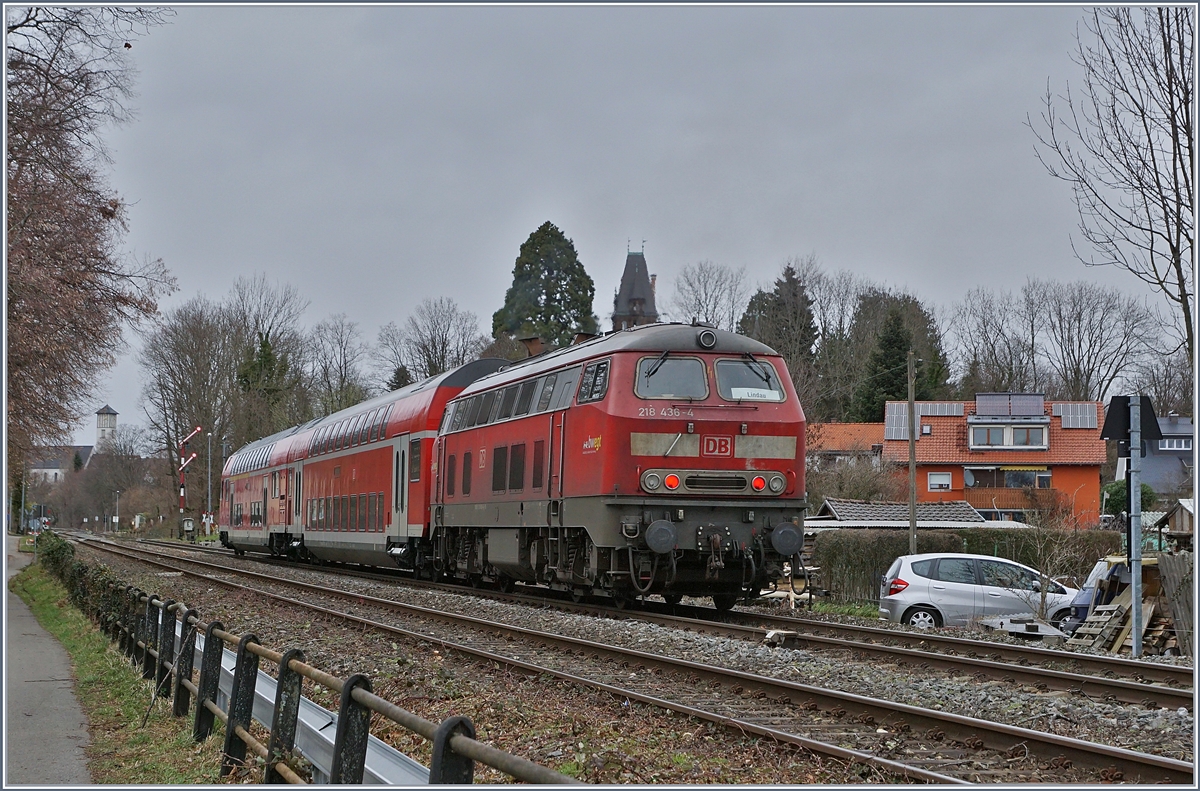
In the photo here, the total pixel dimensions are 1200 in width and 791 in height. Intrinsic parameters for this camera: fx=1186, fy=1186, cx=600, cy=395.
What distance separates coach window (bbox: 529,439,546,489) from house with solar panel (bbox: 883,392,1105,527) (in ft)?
145

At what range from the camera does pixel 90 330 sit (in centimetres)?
1673

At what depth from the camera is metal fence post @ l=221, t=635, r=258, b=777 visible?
7672 mm

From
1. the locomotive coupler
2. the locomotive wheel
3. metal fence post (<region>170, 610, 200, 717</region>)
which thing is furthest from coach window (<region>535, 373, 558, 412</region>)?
metal fence post (<region>170, 610, 200, 717</region>)

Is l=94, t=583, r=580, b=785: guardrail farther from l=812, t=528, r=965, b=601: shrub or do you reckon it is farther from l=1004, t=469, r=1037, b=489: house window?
l=1004, t=469, r=1037, b=489: house window

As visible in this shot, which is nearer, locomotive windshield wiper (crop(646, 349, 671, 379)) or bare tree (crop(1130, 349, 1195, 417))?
locomotive windshield wiper (crop(646, 349, 671, 379))

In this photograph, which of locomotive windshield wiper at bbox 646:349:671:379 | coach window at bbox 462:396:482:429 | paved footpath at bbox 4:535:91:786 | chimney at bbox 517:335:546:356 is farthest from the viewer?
chimney at bbox 517:335:546:356

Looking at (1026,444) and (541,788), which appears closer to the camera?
(541,788)

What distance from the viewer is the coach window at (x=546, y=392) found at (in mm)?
16734

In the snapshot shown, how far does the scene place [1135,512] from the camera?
43.0 ft

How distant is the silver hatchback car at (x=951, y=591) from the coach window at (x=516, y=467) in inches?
232

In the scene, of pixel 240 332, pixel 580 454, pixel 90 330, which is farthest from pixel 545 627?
pixel 240 332

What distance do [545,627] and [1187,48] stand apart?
983cm

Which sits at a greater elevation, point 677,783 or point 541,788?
point 541,788

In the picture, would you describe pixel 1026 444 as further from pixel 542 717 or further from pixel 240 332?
pixel 542 717
